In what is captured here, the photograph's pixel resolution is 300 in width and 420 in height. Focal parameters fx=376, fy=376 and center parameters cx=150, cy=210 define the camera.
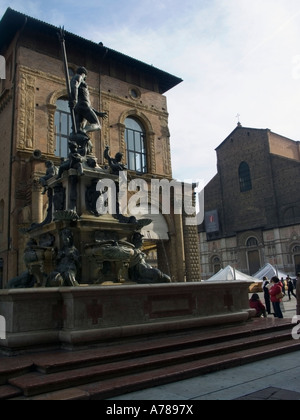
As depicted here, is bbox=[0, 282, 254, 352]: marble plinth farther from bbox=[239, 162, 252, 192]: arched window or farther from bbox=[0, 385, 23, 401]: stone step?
bbox=[239, 162, 252, 192]: arched window

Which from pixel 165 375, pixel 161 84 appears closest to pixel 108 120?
pixel 161 84

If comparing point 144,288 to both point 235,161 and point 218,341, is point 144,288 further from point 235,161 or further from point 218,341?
point 235,161

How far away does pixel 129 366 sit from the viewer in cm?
457

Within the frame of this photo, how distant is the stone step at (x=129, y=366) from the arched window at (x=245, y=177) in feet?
142

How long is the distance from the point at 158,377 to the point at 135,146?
825 inches

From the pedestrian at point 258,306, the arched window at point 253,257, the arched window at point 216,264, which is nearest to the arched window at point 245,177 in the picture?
the arched window at point 253,257

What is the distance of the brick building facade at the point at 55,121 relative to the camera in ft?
60.1

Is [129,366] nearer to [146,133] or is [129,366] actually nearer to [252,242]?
[146,133]

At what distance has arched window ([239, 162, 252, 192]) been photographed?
48.2 metres

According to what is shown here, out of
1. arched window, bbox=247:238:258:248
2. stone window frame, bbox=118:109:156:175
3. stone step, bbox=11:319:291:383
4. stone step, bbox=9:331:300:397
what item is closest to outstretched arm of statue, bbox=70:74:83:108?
stone step, bbox=11:319:291:383

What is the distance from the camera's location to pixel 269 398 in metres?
3.81

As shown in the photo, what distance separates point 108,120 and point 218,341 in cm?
1899

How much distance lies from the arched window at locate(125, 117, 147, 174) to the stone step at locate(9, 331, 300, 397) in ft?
60.2

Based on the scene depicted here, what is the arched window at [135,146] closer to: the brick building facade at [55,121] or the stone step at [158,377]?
the brick building facade at [55,121]
